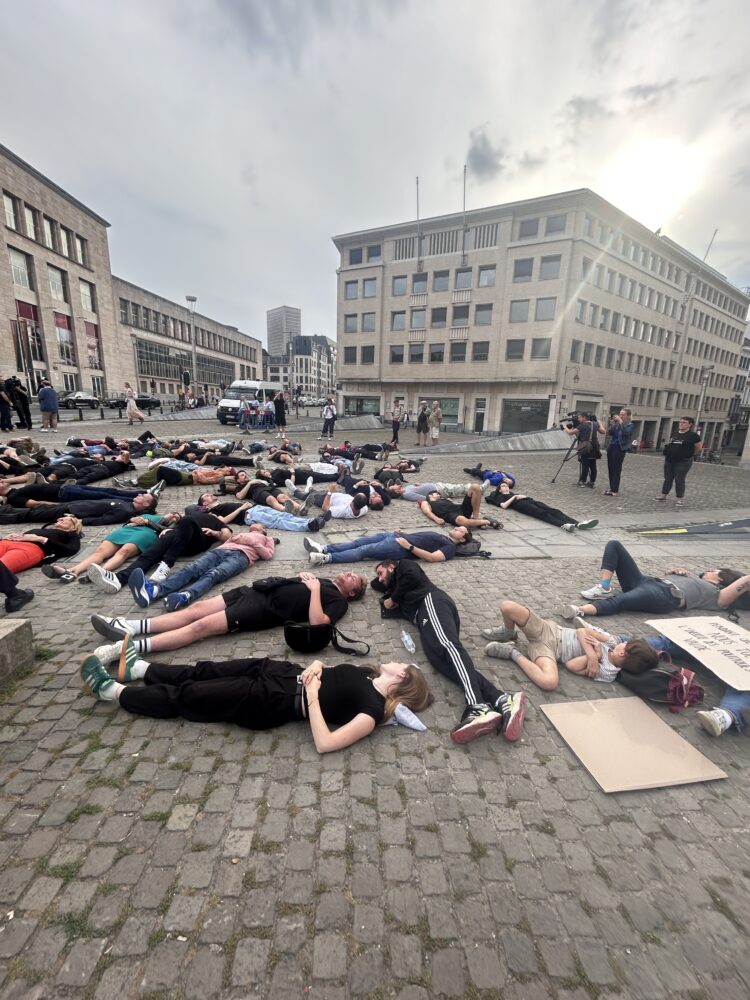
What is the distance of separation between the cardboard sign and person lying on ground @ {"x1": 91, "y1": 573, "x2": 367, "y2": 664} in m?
3.19

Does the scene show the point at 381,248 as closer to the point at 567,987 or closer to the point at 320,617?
the point at 320,617

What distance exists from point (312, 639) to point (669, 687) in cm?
308

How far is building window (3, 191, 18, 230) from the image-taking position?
3481cm

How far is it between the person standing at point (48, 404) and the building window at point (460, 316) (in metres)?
31.5

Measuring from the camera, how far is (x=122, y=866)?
2.18 meters

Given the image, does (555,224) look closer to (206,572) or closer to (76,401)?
(76,401)

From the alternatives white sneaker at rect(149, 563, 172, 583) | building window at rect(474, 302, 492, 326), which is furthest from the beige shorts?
building window at rect(474, 302, 492, 326)

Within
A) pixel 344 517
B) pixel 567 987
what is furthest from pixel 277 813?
pixel 344 517

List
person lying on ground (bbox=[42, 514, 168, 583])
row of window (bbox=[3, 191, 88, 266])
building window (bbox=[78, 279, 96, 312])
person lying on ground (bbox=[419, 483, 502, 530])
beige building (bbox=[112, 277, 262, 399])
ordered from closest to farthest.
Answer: person lying on ground (bbox=[42, 514, 168, 583]) < person lying on ground (bbox=[419, 483, 502, 530]) < row of window (bbox=[3, 191, 88, 266]) < building window (bbox=[78, 279, 96, 312]) < beige building (bbox=[112, 277, 262, 399])

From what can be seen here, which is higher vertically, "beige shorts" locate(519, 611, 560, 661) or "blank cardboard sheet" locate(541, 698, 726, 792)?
"beige shorts" locate(519, 611, 560, 661)

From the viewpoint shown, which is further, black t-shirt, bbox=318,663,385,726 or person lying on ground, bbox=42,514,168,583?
person lying on ground, bbox=42,514,168,583

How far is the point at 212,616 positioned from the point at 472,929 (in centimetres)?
312

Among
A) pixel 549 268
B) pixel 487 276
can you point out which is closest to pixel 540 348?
pixel 549 268

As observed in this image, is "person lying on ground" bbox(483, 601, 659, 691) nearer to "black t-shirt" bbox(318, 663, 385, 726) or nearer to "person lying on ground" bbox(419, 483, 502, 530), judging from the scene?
"black t-shirt" bbox(318, 663, 385, 726)
